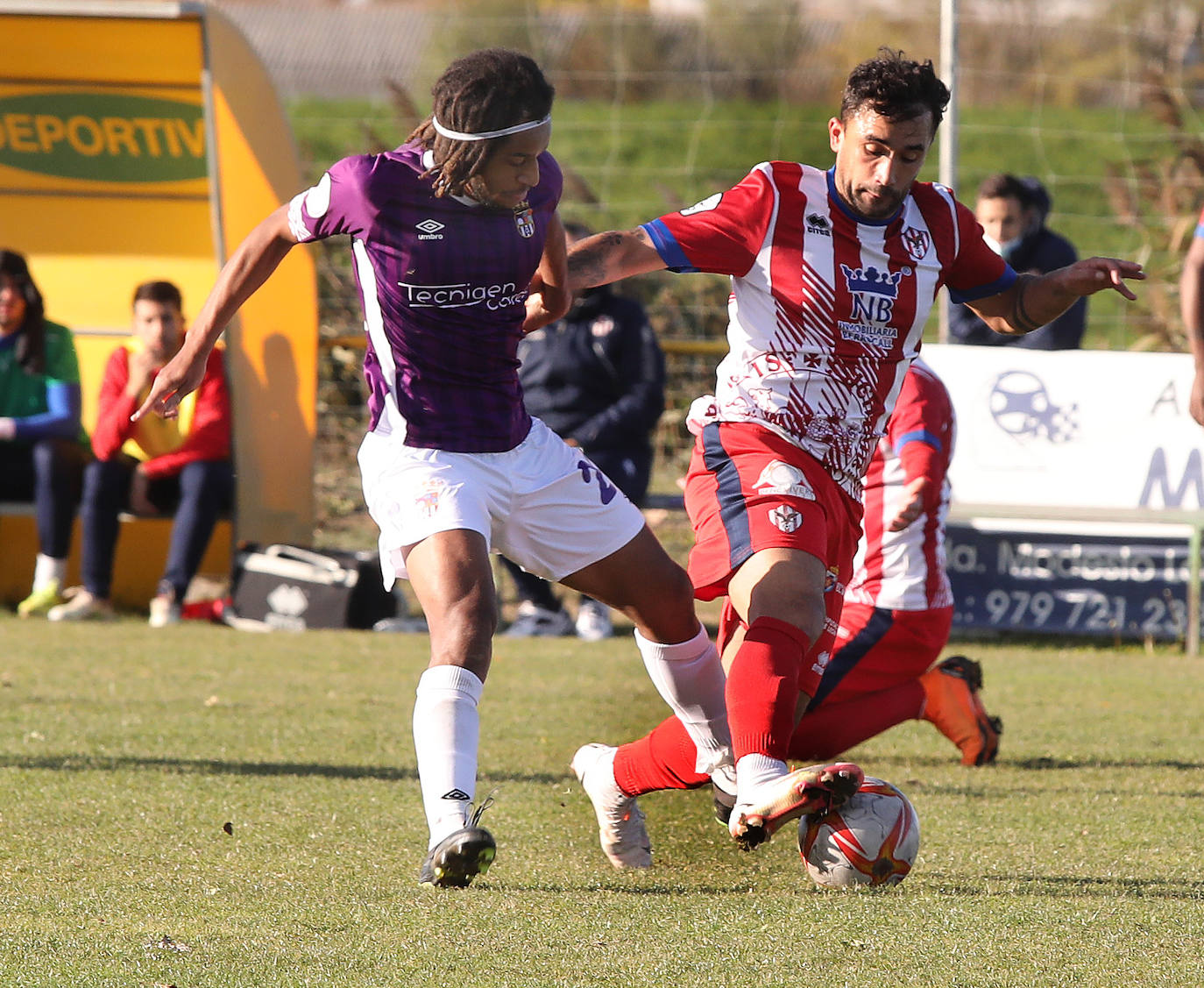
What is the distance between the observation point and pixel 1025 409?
346 inches

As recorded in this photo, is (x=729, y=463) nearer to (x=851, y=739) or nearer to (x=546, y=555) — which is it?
(x=546, y=555)

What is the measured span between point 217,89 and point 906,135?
605cm

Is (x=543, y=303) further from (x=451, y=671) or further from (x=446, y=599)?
(x=451, y=671)

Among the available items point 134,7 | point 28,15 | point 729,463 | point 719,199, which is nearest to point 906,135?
point 719,199

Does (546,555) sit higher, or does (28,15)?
(28,15)

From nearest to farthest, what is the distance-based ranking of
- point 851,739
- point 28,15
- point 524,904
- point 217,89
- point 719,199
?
point 524,904 → point 719,199 → point 851,739 → point 217,89 → point 28,15

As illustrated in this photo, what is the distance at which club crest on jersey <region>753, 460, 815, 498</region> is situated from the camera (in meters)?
4.09

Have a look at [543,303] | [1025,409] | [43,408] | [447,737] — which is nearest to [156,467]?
[43,408]

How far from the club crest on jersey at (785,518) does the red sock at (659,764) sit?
59cm

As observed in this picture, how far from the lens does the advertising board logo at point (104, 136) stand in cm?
1031

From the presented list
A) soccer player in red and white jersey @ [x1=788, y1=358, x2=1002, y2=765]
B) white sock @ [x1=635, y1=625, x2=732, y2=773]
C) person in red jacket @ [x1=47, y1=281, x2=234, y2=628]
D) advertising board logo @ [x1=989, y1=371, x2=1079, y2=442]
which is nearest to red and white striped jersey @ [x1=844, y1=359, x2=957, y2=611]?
soccer player in red and white jersey @ [x1=788, y1=358, x2=1002, y2=765]

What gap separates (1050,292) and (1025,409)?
4.52m

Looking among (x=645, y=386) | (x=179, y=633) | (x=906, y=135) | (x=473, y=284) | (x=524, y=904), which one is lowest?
(x=179, y=633)

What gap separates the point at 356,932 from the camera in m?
3.38
